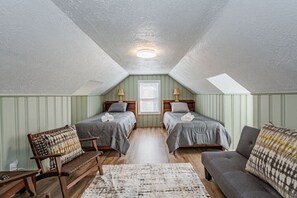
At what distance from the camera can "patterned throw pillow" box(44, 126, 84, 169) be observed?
7.40 feet

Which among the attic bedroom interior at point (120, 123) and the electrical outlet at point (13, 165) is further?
the electrical outlet at point (13, 165)

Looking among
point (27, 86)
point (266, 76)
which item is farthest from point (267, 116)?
point (27, 86)

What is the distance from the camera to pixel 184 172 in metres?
2.78

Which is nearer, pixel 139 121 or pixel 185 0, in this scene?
pixel 185 0

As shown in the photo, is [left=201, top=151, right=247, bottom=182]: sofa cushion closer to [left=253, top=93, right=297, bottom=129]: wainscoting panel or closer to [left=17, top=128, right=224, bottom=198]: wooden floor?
[left=17, top=128, right=224, bottom=198]: wooden floor

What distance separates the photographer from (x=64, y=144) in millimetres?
2402

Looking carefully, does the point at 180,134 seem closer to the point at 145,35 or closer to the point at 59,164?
the point at 145,35

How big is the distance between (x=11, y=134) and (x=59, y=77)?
99 cm

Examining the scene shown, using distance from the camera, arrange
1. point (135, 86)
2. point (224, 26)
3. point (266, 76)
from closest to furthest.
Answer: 1. point (224, 26)
2. point (266, 76)
3. point (135, 86)

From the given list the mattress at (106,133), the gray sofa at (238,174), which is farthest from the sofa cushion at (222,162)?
the mattress at (106,133)

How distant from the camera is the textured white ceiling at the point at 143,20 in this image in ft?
5.20

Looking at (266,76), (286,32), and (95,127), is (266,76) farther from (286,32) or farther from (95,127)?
(95,127)

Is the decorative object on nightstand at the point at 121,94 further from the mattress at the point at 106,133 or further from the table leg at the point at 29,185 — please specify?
the table leg at the point at 29,185

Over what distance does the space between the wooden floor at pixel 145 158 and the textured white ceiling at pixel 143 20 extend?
195cm
